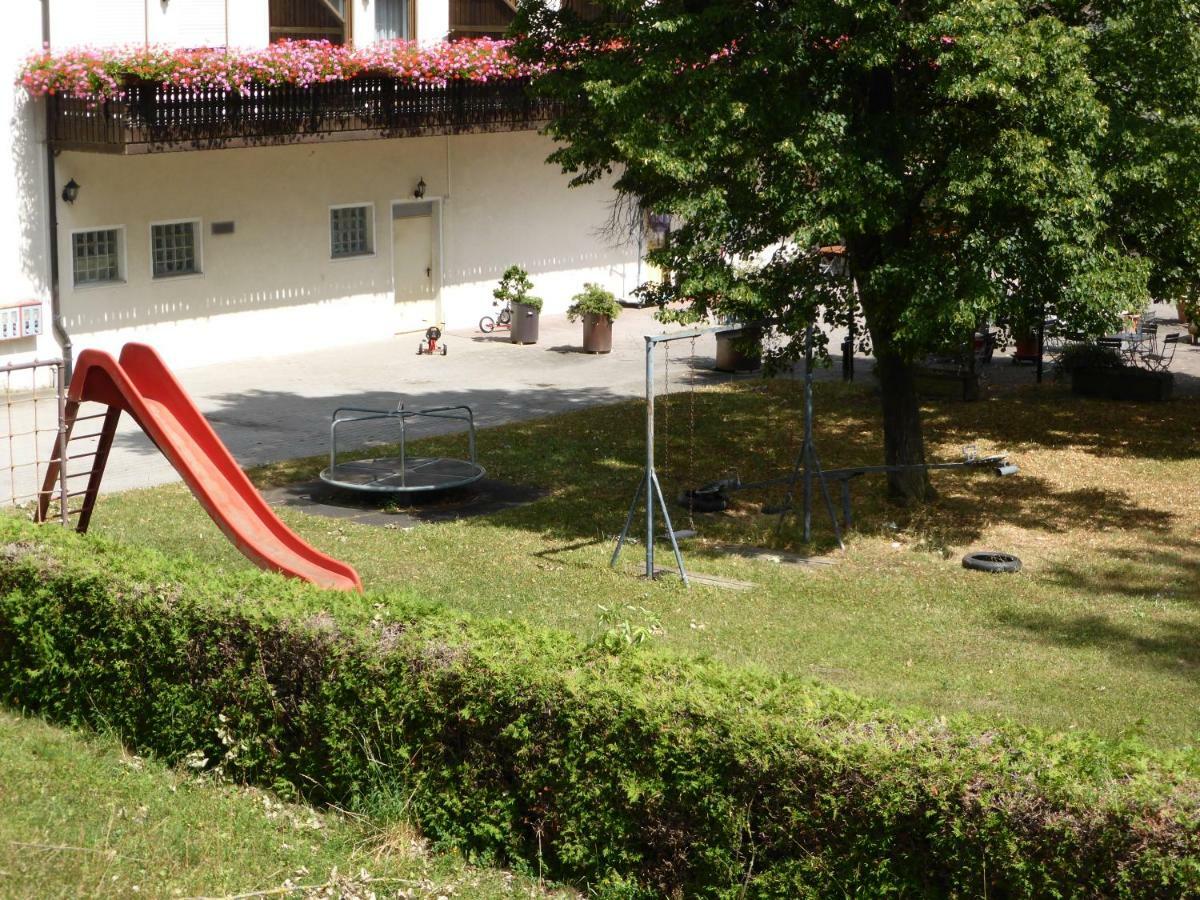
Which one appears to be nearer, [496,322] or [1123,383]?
[1123,383]

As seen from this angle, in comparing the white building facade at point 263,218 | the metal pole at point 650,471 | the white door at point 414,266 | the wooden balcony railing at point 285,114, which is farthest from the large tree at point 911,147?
the white door at point 414,266

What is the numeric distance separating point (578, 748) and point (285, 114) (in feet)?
56.9

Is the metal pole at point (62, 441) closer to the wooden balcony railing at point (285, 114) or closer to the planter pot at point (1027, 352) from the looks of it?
the wooden balcony railing at point (285, 114)

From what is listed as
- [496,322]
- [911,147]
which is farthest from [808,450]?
[496,322]

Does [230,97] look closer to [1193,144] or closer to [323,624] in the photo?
[1193,144]

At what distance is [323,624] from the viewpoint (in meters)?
8.85

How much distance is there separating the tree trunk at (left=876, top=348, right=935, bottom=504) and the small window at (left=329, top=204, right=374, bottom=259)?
12.4 metres

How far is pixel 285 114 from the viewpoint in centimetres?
2322

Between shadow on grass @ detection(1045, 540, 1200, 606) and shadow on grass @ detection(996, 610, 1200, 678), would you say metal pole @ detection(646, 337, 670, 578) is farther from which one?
shadow on grass @ detection(1045, 540, 1200, 606)

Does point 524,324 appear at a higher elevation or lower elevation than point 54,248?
lower

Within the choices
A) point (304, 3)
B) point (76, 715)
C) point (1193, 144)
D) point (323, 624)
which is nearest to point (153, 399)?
point (76, 715)

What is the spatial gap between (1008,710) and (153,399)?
709cm

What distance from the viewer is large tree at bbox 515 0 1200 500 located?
45.5 ft

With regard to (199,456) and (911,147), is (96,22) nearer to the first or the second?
(199,456)
